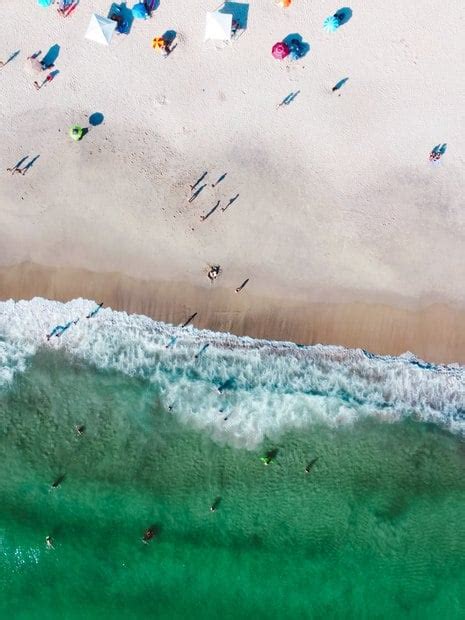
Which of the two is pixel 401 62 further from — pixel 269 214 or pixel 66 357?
pixel 66 357

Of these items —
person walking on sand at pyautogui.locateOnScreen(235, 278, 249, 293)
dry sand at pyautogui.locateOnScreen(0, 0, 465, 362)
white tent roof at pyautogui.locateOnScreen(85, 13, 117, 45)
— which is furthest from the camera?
person walking on sand at pyautogui.locateOnScreen(235, 278, 249, 293)

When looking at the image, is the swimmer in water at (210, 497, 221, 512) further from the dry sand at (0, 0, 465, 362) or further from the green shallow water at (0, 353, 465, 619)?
the dry sand at (0, 0, 465, 362)

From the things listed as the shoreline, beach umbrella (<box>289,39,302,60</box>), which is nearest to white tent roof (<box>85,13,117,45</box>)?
beach umbrella (<box>289,39,302,60</box>)

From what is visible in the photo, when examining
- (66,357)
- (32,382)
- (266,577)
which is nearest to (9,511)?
(32,382)

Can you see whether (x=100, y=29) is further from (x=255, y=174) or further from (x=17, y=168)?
(x=255, y=174)

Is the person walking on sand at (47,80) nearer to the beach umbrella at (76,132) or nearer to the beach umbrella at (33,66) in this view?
the beach umbrella at (33,66)

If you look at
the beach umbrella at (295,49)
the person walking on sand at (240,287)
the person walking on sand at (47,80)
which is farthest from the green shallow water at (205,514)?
the beach umbrella at (295,49)
